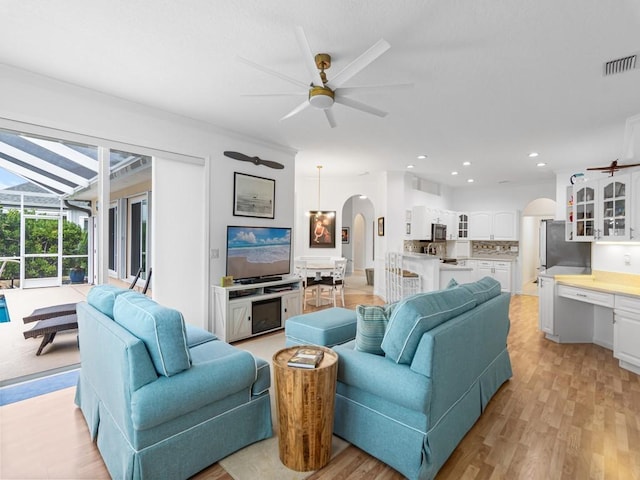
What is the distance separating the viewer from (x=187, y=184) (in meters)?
4.03

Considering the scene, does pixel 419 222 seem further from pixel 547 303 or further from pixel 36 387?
pixel 36 387

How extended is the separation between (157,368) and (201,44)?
2.23m

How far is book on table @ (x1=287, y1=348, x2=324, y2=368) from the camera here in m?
1.87

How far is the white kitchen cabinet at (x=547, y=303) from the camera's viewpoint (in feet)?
13.8

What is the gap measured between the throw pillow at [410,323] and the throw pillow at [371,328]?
10 cm

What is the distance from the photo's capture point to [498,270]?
799 cm

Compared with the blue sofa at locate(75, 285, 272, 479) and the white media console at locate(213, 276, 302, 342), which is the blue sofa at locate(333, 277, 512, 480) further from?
the white media console at locate(213, 276, 302, 342)

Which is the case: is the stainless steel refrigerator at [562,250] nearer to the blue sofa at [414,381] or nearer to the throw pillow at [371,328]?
the blue sofa at [414,381]

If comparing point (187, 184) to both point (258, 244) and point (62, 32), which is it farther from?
point (62, 32)

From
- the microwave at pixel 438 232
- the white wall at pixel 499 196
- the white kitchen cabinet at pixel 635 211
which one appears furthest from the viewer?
the white wall at pixel 499 196

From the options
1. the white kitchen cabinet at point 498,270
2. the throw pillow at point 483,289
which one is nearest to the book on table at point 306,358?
the throw pillow at point 483,289

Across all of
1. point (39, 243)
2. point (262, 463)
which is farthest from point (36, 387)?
point (262, 463)

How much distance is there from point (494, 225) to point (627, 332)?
205 inches

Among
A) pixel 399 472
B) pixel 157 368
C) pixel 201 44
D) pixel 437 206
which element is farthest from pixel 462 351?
pixel 437 206
